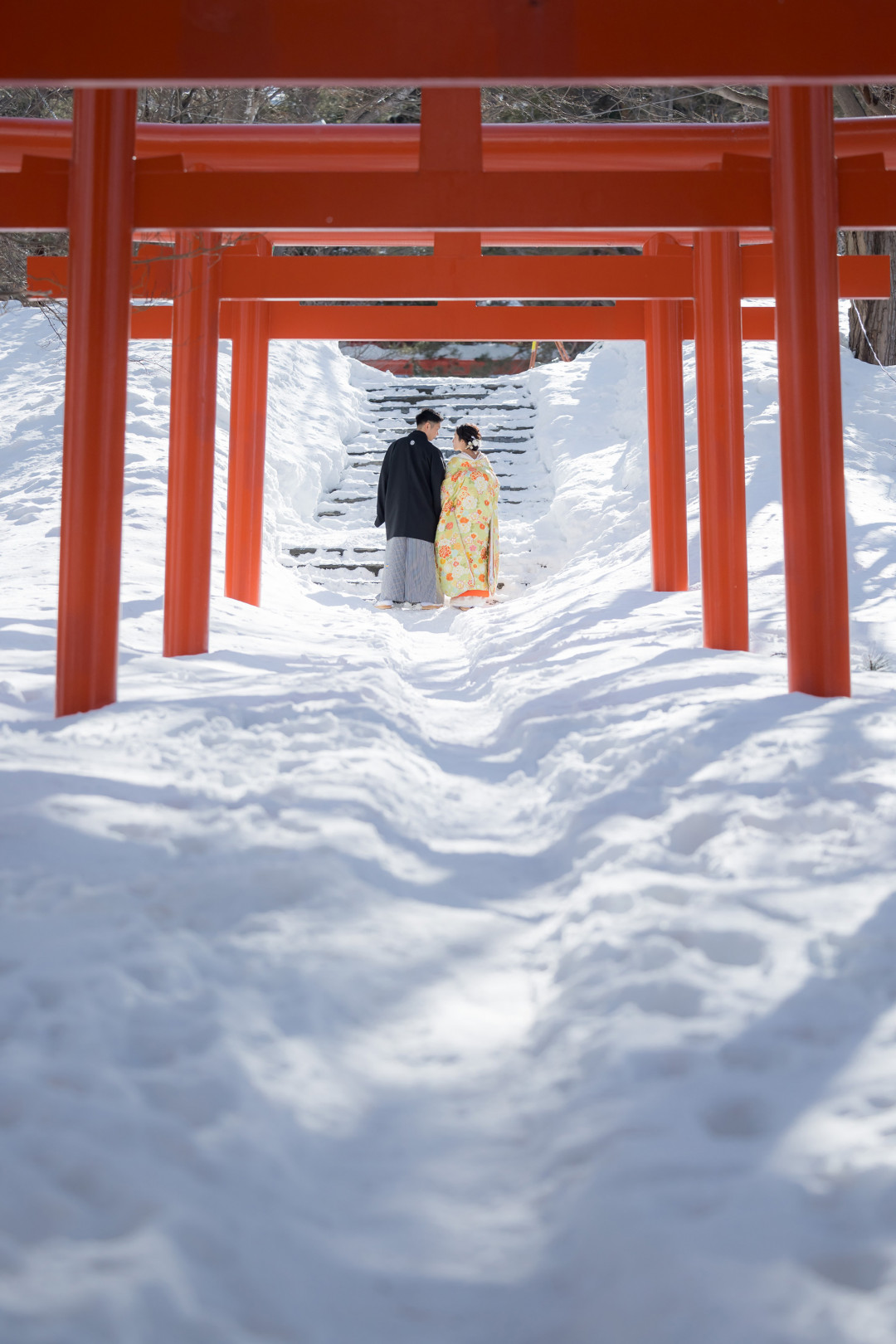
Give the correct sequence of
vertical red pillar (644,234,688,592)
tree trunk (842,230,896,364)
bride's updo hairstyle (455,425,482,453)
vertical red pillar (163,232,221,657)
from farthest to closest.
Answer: tree trunk (842,230,896,364) → bride's updo hairstyle (455,425,482,453) → vertical red pillar (644,234,688,592) → vertical red pillar (163,232,221,657)

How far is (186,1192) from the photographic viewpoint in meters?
1.39

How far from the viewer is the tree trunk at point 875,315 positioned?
10.2 metres

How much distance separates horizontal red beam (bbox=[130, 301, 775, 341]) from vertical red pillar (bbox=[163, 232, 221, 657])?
1.59 meters

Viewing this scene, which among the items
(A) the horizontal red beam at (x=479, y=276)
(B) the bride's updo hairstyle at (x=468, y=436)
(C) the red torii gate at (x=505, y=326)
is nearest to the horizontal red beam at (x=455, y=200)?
(C) the red torii gate at (x=505, y=326)

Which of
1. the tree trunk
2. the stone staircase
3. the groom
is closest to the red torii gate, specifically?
the groom

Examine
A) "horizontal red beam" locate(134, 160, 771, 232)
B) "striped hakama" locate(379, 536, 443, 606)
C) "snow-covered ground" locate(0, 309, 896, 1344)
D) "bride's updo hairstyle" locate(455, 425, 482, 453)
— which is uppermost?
"bride's updo hairstyle" locate(455, 425, 482, 453)

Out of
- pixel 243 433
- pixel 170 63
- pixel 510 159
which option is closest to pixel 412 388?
pixel 243 433

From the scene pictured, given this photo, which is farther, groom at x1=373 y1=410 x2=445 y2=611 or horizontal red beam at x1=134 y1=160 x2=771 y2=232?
groom at x1=373 y1=410 x2=445 y2=611

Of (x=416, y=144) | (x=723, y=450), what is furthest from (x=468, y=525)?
(x=416, y=144)

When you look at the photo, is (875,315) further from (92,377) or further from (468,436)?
(92,377)

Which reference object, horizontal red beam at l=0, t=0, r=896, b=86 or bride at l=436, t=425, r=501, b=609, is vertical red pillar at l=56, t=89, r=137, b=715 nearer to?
horizontal red beam at l=0, t=0, r=896, b=86

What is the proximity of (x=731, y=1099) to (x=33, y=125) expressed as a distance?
4.83 metres

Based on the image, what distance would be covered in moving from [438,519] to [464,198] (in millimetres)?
4957

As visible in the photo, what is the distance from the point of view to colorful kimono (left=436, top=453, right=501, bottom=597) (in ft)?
28.4
